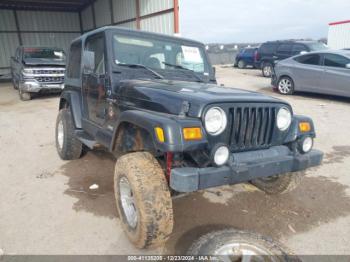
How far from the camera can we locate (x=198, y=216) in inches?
122

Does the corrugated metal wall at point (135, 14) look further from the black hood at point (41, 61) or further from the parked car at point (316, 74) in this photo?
the parked car at point (316, 74)

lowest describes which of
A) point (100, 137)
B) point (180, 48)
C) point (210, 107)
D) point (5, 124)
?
point (5, 124)

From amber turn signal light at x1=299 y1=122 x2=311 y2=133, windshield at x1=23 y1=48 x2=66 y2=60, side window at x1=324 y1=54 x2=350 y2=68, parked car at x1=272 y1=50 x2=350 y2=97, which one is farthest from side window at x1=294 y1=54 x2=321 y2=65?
windshield at x1=23 y1=48 x2=66 y2=60

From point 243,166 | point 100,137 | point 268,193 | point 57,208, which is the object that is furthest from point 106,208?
point 268,193

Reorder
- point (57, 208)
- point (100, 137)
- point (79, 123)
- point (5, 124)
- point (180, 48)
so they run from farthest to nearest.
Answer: point (5, 124) < point (79, 123) < point (180, 48) < point (100, 137) < point (57, 208)

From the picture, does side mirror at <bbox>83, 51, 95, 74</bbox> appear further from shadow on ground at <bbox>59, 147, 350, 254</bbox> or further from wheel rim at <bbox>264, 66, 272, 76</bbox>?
wheel rim at <bbox>264, 66, 272, 76</bbox>

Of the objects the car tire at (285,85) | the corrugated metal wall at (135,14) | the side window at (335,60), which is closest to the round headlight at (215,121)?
the side window at (335,60)

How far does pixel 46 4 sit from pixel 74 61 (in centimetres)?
1814

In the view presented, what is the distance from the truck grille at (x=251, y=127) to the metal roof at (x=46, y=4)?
19.5m

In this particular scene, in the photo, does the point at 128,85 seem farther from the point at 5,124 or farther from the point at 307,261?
the point at 5,124

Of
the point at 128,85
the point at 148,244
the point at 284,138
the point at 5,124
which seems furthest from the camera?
the point at 5,124

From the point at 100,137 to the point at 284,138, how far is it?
6.88 ft

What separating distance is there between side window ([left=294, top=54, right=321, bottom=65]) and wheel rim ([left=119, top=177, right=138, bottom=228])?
8.67m

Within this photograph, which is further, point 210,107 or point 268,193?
point 268,193
